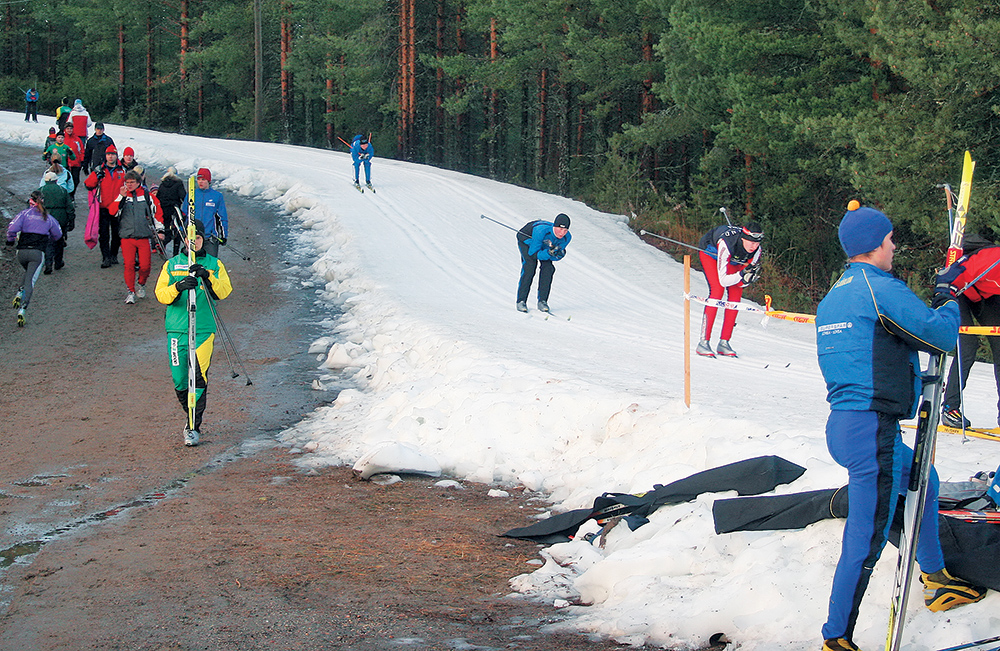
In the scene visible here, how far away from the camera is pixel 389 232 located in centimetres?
2145

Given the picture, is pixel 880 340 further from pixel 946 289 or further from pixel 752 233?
pixel 752 233

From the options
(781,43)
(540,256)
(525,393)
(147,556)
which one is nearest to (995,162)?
(781,43)

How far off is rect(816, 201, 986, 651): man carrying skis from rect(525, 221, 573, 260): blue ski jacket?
10.9m

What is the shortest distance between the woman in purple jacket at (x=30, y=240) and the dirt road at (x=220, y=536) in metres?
2.53

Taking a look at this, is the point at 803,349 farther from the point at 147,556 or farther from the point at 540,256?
the point at 147,556

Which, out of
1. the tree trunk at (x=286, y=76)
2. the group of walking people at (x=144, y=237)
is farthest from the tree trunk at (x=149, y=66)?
the group of walking people at (x=144, y=237)

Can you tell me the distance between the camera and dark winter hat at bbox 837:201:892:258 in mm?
4324

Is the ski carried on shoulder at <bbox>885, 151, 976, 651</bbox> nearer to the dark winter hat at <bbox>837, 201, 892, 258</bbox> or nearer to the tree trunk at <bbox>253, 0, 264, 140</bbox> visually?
the dark winter hat at <bbox>837, 201, 892, 258</bbox>

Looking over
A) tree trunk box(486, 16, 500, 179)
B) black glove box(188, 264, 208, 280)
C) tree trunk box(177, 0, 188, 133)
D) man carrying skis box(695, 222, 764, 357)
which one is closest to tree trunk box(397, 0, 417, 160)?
tree trunk box(486, 16, 500, 179)

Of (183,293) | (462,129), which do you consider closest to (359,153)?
(183,293)

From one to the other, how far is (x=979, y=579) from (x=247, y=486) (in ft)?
18.3

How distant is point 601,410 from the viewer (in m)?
8.41

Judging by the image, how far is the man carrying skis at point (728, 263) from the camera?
11.9m

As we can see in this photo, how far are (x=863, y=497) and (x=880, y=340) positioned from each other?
701 millimetres
